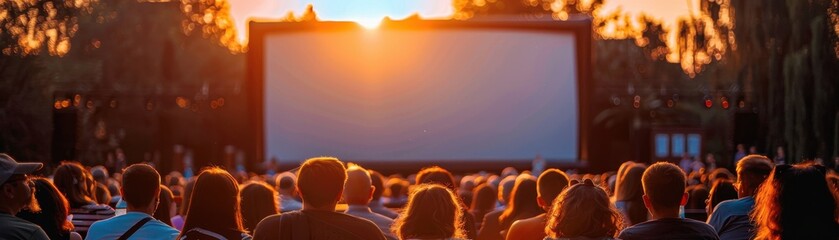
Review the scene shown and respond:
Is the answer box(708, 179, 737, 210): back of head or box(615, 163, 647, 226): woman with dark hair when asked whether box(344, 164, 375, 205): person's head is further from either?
box(708, 179, 737, 210): back of head

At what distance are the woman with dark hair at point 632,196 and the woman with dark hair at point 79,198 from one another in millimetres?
2527

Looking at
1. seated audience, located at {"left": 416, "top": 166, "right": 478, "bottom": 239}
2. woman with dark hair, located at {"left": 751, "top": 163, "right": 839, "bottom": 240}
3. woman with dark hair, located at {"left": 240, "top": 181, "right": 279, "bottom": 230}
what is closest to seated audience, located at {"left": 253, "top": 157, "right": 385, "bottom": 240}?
woman with dark hair, located at {"left": 751, "top": 163, "right": 839, "bottom": 240}

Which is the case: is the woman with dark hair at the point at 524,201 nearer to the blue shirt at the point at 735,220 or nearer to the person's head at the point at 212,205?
the blue shirt at the point at 735,220

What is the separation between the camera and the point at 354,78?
2144cm

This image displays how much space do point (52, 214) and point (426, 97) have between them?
16427 millimetres

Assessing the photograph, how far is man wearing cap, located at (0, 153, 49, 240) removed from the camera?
466 cm

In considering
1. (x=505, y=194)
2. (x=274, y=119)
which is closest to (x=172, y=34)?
(x=274, y=119)

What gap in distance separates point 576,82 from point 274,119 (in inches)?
186

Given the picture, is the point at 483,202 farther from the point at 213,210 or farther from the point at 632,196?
the point at 213,210

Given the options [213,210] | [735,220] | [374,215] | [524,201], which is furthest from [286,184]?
[213,210]

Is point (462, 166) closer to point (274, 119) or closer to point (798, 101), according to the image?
point (274, 119)

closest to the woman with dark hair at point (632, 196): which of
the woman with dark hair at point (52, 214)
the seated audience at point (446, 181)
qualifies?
the seated audience at point (446, 181)

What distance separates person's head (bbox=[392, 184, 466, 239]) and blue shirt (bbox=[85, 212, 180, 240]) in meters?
0.93

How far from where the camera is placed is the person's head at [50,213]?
5.42m
